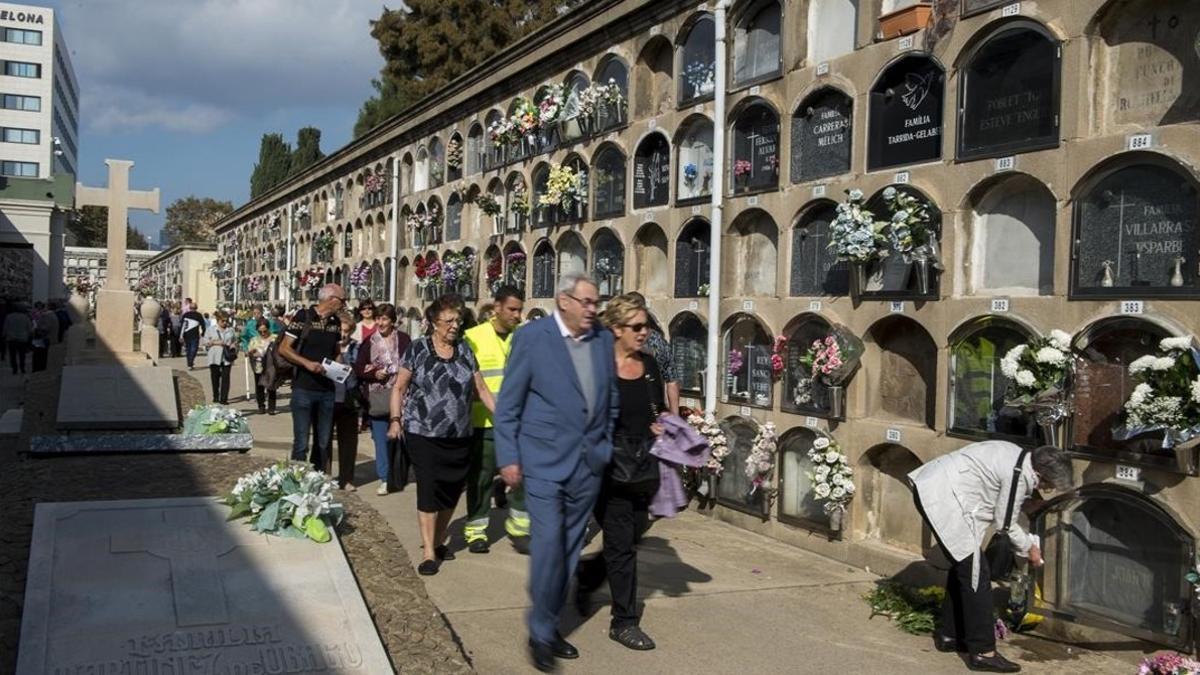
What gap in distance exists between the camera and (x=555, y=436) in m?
3.82

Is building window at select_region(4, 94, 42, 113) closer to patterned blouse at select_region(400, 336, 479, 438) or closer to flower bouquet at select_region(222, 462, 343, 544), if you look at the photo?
patterned blouse at select_region(400, 336, 479, 438)

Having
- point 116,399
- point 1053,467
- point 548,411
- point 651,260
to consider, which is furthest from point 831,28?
point 116,399

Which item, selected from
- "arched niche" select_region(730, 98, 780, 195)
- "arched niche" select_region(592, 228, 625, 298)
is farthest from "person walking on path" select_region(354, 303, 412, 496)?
"arched niche" select_region(730, 98, 780, 195)

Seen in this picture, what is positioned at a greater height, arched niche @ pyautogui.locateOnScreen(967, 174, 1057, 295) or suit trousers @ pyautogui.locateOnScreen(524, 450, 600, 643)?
arched niche @ pyautogui.locateOnScreen(967, 174, 1057, 295)

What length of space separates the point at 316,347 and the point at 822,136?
3437 millimetres

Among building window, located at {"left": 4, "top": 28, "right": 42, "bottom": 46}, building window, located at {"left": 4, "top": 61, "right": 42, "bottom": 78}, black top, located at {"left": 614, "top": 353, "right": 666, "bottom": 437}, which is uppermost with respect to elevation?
building window, located at {"left": 4, "top": 28, "right": 42, "bottom": 46}

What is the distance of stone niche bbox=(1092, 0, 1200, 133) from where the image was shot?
4203 mm

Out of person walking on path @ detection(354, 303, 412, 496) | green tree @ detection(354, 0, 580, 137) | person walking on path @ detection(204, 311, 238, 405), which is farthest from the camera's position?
green tree @ detection(354, 0, 580, 137)

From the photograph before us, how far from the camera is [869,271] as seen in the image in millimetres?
5719

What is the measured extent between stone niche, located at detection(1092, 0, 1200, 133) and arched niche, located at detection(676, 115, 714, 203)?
2.98 metres

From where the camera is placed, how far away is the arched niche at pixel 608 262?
823 cm

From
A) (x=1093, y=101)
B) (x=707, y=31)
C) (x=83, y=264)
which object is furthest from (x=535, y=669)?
(x=83, y=264)

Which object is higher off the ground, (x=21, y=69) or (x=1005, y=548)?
(x=21, y=69)

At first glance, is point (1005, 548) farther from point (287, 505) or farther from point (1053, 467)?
point (287, 505)
